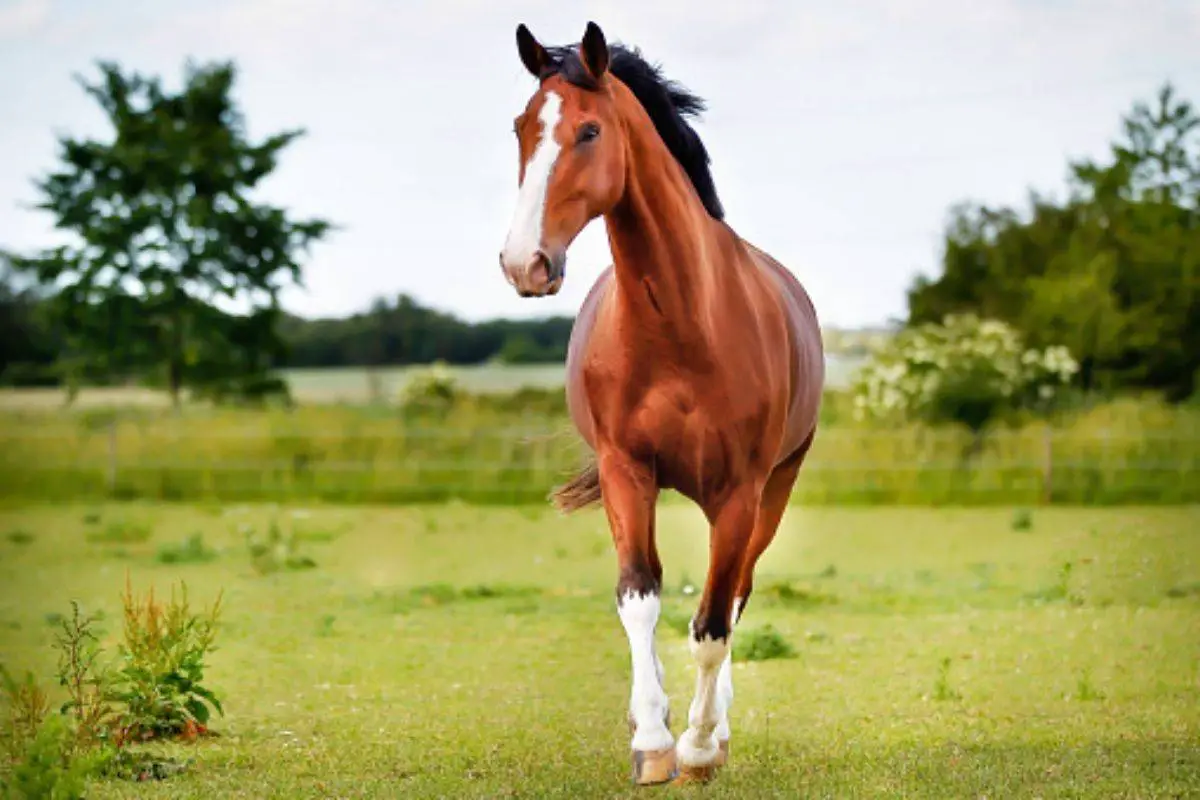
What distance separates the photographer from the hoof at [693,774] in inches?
240

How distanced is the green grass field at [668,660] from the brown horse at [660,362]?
629mm

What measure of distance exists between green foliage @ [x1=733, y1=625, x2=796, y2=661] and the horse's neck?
13.9 feet

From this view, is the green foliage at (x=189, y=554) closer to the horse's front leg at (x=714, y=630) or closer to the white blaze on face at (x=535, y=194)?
the horse's front leg at (x=714, y=630)

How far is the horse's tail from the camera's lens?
7.59m

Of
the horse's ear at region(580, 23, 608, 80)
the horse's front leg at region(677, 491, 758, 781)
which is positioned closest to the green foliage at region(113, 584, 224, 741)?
the horse's front leg at region(677, 491, 758, 781)

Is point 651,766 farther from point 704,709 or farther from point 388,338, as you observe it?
point 388,338

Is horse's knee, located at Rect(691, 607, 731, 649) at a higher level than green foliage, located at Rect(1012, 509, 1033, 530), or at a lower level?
higher

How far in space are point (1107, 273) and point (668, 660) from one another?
26480 millimetres

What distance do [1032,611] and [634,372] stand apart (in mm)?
7073

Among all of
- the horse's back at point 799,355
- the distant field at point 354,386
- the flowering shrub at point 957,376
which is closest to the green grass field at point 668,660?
the horse's back at point 799,355

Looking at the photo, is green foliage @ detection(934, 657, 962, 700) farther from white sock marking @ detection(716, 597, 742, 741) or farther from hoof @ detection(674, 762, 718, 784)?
hoof @ detection(674, 762, 718, 784)

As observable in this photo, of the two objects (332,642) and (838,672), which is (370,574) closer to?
(332,642)

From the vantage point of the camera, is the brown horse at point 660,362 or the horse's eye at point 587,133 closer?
the horse's eye at point 587,133

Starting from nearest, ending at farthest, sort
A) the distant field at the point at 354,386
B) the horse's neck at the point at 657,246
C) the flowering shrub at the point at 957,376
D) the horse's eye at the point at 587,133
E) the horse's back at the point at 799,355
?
the horse's eye at the point at 587,133 < the horse's neck at the point at 657,246 < the horse's back at the point at 799,355 < the flowering shrub at the point at 957,376 < the distant field at the point at 354,386
